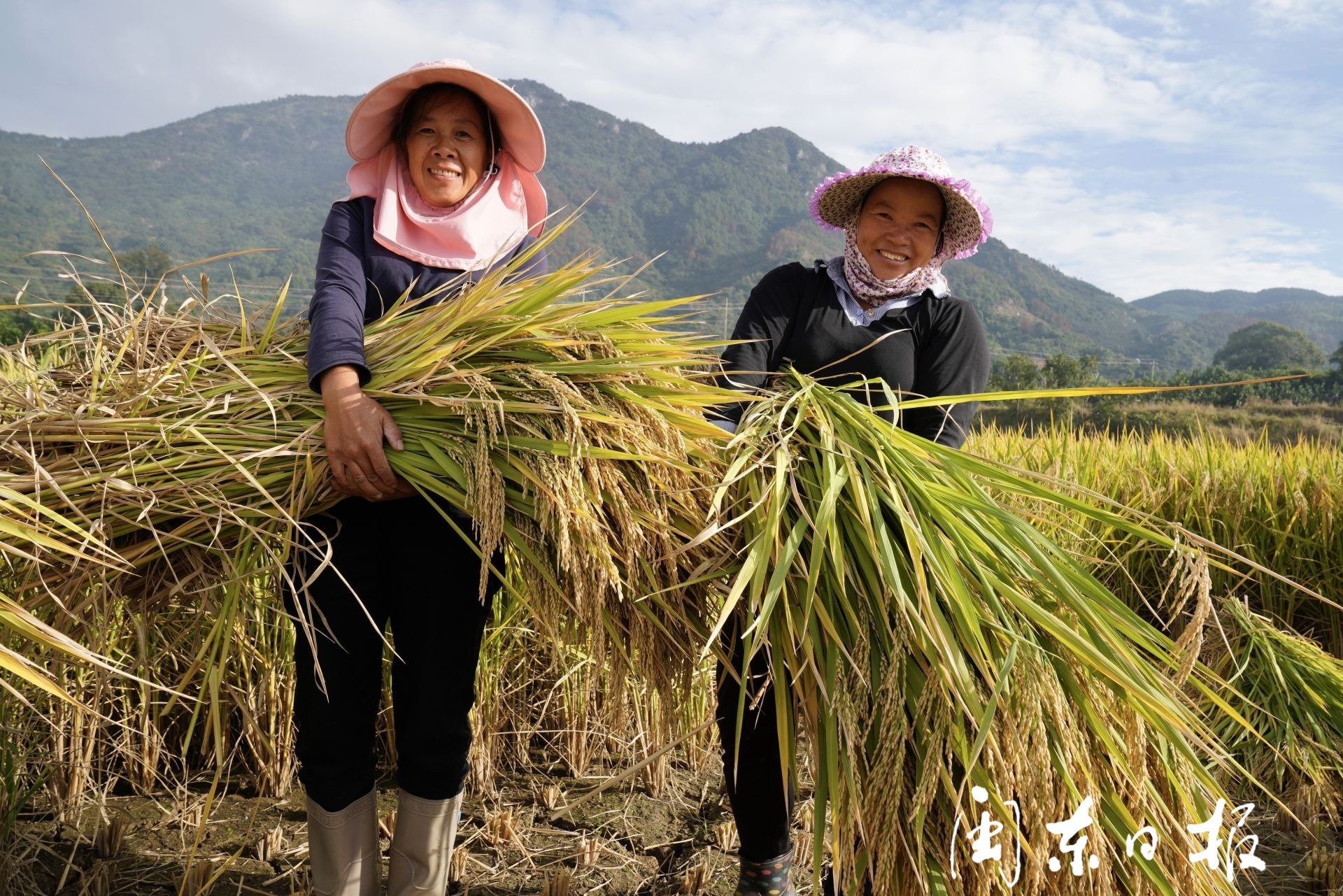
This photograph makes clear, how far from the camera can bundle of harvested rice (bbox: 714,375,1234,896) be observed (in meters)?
1.27

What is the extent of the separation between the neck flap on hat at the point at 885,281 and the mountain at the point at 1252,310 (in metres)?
122

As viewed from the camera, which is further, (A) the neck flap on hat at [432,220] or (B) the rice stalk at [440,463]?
(A) the neck flap on hat at [432,220]

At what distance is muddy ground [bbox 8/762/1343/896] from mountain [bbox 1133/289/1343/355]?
402 feet

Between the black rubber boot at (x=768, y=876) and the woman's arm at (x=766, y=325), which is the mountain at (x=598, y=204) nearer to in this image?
the woman's arm at (x=766, y=325)

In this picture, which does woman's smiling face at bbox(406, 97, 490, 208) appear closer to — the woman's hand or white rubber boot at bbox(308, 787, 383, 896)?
the woman's hand

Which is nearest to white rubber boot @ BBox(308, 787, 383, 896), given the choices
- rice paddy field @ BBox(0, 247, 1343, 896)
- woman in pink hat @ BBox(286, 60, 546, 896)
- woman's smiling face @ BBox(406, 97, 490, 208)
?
woman in pink hat @ BBox(286, 60, 546, 896)

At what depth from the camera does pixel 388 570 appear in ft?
5.56

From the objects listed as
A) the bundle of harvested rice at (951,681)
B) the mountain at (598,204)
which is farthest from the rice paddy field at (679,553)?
the mountain at (598,204)

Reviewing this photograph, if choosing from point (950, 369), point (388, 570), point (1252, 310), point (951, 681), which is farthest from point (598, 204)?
point (1252, 310)

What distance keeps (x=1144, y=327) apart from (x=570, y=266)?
137m

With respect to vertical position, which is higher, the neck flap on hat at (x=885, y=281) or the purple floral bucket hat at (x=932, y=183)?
the purple floral bucket hat at (x=932, y=183)

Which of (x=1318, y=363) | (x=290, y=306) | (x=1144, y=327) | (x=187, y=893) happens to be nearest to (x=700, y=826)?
(x=187, y=893)

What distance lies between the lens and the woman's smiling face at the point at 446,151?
1.86 metres

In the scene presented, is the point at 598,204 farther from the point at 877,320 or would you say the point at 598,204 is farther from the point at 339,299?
the point at 339,299
